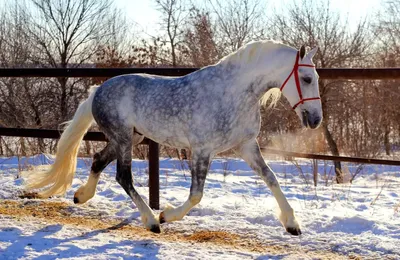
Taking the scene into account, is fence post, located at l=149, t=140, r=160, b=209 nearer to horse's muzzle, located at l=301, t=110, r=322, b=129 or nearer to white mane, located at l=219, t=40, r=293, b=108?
white mane, located at l=219, t=40, r=293, b=108

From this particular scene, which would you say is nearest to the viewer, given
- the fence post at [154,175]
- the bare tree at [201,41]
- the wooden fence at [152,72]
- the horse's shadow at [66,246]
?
the horse's shadow at [66,246]

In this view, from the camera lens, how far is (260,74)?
12.0 feet

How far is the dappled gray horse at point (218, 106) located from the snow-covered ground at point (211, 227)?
10.6 inches

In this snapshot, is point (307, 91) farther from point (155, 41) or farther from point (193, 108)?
point (155, 41)

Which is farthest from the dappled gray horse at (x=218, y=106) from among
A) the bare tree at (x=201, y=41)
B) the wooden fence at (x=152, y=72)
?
the bare tree at (x=201, y=41)

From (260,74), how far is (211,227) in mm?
1355

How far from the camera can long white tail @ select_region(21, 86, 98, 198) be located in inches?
181

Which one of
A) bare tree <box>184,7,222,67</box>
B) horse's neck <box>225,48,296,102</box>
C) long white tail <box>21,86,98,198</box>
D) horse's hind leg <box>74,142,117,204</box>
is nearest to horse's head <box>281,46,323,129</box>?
horse's neck <box>225,48,296,102</box>

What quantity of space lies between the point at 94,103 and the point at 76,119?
34 cm

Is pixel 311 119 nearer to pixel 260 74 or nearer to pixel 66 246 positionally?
pixel 260 74

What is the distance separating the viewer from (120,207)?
500cm

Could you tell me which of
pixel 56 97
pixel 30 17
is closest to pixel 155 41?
pixel 56 97

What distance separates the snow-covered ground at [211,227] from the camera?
11.2ft

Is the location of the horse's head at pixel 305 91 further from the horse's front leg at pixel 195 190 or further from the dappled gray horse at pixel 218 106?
the horse's front leg at pixel 195 190
